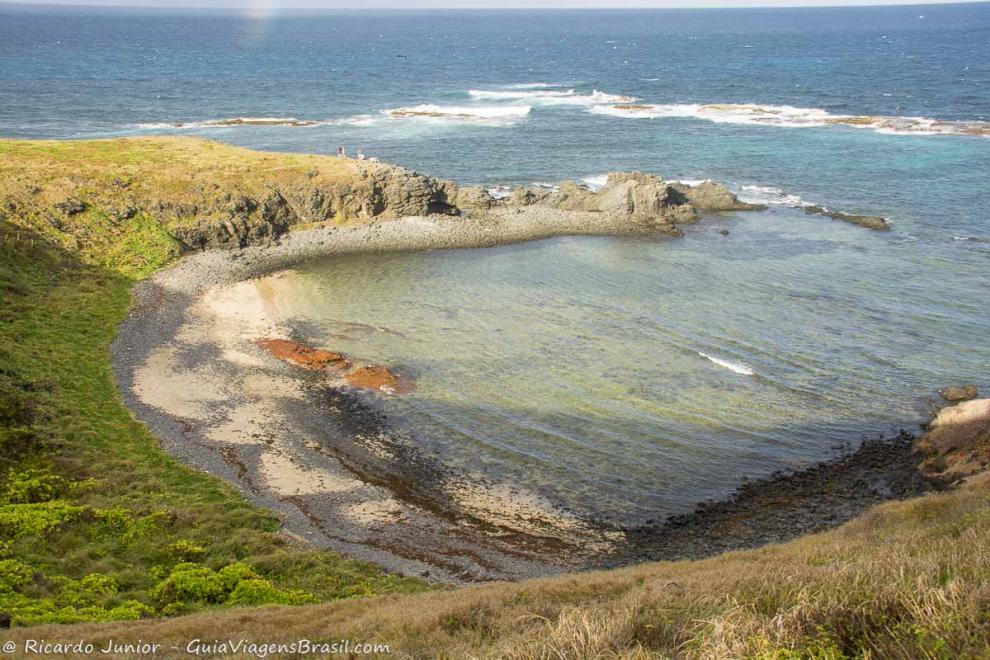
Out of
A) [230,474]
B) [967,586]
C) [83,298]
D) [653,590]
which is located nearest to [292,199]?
[83,298]

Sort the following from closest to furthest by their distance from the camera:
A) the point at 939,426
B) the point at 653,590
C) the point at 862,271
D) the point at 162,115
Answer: the point at 653,590 → the point at 939,426 → the point at 862,271 → the point at 162,115

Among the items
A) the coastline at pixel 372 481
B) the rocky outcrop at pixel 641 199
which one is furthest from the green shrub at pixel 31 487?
the rocky outcrop at pixel 641 199

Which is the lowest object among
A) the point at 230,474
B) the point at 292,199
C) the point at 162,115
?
the point at 230,474

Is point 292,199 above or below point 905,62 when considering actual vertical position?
below

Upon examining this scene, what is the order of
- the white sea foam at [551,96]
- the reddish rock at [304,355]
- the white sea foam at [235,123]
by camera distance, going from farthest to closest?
the white sea foam at [551,96], the white sea foam at [235,123], the reddish rock at [304,355]

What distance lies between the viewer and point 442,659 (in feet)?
41.1

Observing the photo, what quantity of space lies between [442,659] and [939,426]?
25.0m

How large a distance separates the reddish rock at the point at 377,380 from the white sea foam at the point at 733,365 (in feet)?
47.2

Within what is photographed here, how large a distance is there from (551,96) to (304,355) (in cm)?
9532

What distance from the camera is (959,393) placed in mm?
33250

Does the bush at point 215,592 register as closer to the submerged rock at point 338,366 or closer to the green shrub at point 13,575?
the green shrub at point 13,575

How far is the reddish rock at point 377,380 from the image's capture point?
34562 mm

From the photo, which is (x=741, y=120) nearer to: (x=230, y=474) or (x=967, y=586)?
(x=230, y=474)

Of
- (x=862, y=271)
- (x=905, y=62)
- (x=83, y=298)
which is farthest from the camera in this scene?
(x=905, y=62)
